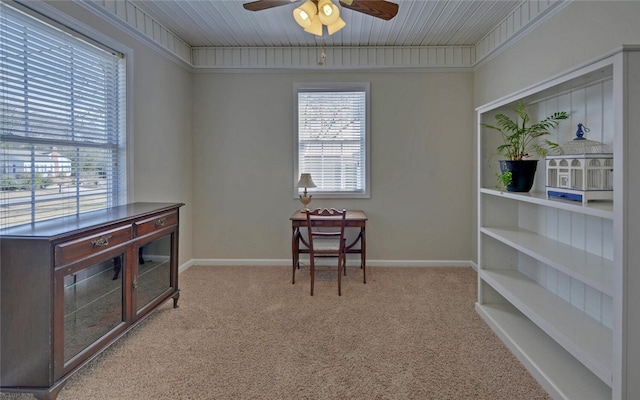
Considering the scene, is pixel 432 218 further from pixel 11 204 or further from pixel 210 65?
pixel 11 204

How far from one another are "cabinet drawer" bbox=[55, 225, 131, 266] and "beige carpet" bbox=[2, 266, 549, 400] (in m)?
0.76

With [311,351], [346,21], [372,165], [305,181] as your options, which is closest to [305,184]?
[305,181]

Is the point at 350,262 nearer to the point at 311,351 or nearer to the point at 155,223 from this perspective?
the point at 311,351

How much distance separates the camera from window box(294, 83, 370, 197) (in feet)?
14.4

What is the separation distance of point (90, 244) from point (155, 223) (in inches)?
28.3

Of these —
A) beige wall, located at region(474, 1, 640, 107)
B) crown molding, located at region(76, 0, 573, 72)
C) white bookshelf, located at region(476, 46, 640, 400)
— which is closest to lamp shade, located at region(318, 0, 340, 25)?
white bookshelf, located at region(476, 46, 640, 400)

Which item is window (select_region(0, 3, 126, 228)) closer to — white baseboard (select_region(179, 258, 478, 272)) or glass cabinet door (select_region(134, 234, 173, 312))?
glass cabinet door (select_region(134, 234, 173, 312))

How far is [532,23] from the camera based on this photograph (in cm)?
303

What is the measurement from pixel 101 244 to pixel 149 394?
3.02 ft

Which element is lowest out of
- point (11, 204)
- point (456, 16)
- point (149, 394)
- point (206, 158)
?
point (149, 394)

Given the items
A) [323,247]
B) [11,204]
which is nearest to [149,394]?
[11,204]

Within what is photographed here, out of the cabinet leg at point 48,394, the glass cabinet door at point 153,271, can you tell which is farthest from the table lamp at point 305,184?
the cabinet leg at point 48,394

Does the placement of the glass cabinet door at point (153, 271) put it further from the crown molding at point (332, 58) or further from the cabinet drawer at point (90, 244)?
the crown molding at point (332, 58)

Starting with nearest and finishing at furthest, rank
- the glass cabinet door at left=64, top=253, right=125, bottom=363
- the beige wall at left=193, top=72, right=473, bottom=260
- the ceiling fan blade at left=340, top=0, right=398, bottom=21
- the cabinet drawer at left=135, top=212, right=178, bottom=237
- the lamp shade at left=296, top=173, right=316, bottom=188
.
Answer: the glass cabinet door at left=64, top=253, right=125, bottom=363 → the ceiling fan blade at left=340, top=0, right=398, bottom=21 → the cabinet drawer at left=135, top=212, right=178, bottom=237 → the lamp shade at left=296, top=173, right=316, bottom=188 → the beige wall at left=193, top=72, right=473, bottom=260
